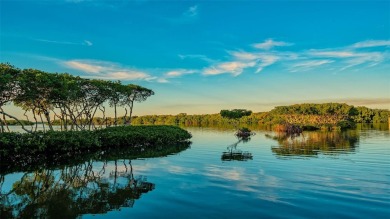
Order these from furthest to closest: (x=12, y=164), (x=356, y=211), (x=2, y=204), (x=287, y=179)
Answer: (x=12, y=164)
(x=287, y=179)
(x=2, y=204)
(x=356, y=211)

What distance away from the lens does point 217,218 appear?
28.7ft

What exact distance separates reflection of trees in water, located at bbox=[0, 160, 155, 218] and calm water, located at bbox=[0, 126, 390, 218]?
0.09ft

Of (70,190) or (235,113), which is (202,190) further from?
(235,113)

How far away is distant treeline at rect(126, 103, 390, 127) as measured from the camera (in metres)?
84.1

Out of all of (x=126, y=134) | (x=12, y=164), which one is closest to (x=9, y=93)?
(x=12, y=164)

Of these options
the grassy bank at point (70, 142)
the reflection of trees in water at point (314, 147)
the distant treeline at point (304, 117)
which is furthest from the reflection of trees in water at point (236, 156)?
the distant treeline at point (304, 117)

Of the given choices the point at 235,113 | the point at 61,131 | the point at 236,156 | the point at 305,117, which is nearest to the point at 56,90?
the point at 61,131

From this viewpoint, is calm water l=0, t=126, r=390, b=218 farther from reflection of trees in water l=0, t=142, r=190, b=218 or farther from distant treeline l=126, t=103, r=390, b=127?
distant treeline l=126, t=103, r=390, b=127

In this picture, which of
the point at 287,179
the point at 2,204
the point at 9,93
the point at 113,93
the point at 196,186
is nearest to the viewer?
the point at 2,204

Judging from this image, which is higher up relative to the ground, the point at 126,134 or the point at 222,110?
the point at 222,110

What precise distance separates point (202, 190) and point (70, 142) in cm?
1618

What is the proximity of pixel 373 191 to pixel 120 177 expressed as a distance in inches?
431

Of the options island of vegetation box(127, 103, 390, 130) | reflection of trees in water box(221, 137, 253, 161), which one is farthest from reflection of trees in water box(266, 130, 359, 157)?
island of vegetation box(127, 103, 390, 130)

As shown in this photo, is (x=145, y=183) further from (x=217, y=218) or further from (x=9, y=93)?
(x=9, y=93)
